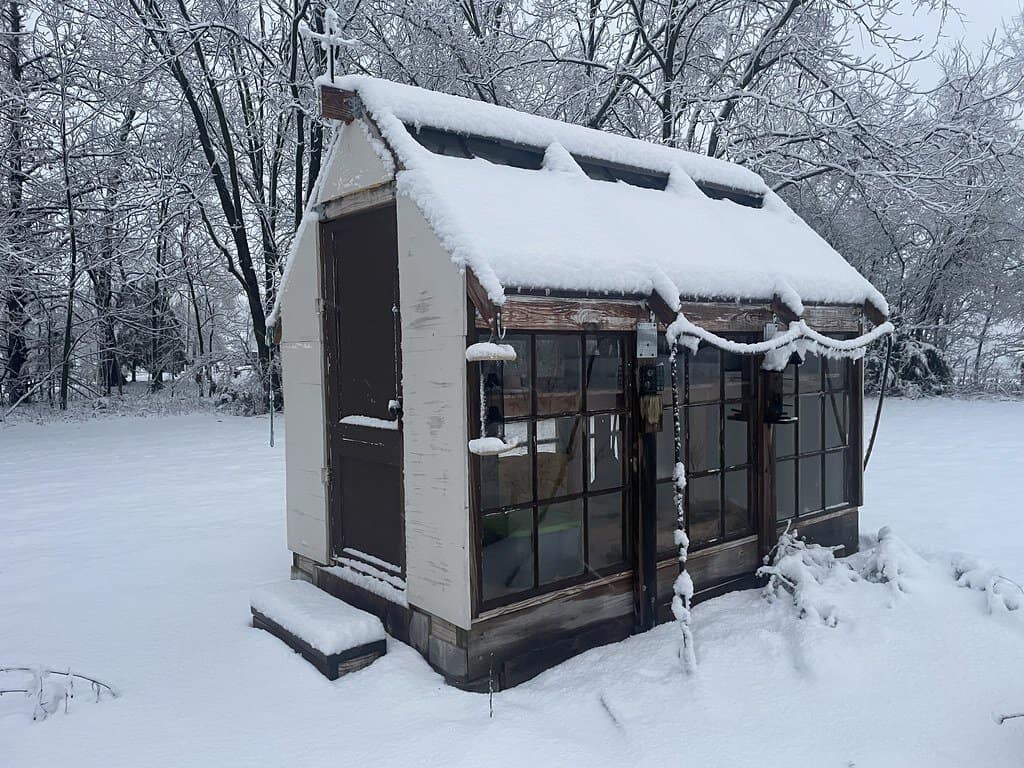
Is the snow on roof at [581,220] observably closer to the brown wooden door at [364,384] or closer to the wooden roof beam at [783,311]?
the wooden roof beam at [783,311]

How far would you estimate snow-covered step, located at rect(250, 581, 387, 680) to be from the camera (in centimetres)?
364

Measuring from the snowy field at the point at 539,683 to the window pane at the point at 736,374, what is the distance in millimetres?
1305

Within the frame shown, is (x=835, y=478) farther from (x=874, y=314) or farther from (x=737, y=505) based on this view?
(x=874, y=314)

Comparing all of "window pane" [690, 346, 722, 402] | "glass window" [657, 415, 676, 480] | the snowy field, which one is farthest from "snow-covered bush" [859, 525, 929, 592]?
"window pane" [690, 346, 722, 402]

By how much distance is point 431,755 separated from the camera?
293 centimetres

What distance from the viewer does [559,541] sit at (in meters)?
3.89

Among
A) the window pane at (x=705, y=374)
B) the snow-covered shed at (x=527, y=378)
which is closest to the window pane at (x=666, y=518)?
the snow-covered shed at (x=527, y=378)

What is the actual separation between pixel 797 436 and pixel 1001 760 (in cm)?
251

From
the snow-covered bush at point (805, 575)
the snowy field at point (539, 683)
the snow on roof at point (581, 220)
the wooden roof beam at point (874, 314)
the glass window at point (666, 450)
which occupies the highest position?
the snow on roof at point (581, 220)

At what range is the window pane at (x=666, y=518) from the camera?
454cm

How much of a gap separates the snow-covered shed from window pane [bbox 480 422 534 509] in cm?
2

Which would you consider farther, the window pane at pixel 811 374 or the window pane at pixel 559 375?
the window pane at pixel 811 374

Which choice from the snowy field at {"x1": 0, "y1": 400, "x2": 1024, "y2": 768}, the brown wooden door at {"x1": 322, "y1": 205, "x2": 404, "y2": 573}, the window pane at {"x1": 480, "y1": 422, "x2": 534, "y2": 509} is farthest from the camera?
the brown wooden door at {"x1": 322, "y1": 205, "x2": 404, "y2": 573}

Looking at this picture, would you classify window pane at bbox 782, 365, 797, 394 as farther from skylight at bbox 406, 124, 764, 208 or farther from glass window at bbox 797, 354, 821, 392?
skylight at bbox 406, 124, 764, 208
